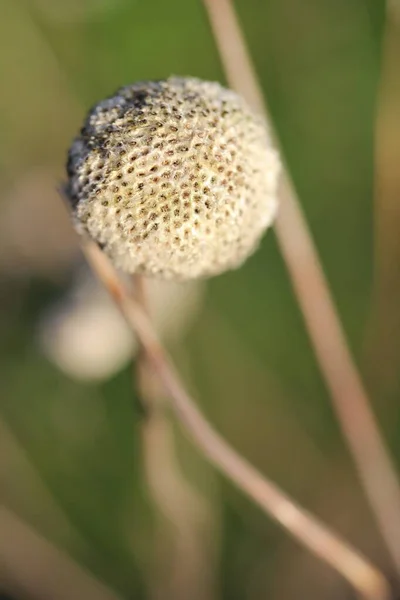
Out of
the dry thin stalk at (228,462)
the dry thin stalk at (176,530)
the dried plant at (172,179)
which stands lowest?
the dry thin stalk at (176,530)

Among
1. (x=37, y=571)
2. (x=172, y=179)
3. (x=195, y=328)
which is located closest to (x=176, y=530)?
(x=37, y=571)

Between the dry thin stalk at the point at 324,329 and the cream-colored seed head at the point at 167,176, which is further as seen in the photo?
the dry thin stalk at the point at 324,329

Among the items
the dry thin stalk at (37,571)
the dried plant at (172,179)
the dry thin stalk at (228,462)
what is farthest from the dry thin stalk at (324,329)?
the dry thin stalk at (37,571)

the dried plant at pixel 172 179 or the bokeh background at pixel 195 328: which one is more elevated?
the dried plant at pixel 172 179

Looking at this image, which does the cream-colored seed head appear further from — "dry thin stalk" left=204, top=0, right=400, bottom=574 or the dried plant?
"dry thin stalk" left=204, top=0, right=400, bottom=574

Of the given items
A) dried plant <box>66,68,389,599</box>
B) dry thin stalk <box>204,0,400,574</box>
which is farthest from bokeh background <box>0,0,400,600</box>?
dried plant <box>66,68,389,599</box>

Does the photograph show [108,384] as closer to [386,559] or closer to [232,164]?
[386,559]

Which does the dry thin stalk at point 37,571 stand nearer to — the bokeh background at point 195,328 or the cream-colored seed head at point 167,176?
the bokeh background at point 195,328

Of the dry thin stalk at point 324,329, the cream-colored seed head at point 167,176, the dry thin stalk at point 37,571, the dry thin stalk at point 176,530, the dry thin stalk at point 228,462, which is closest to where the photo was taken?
the cream-colored seed head at point 167,176
